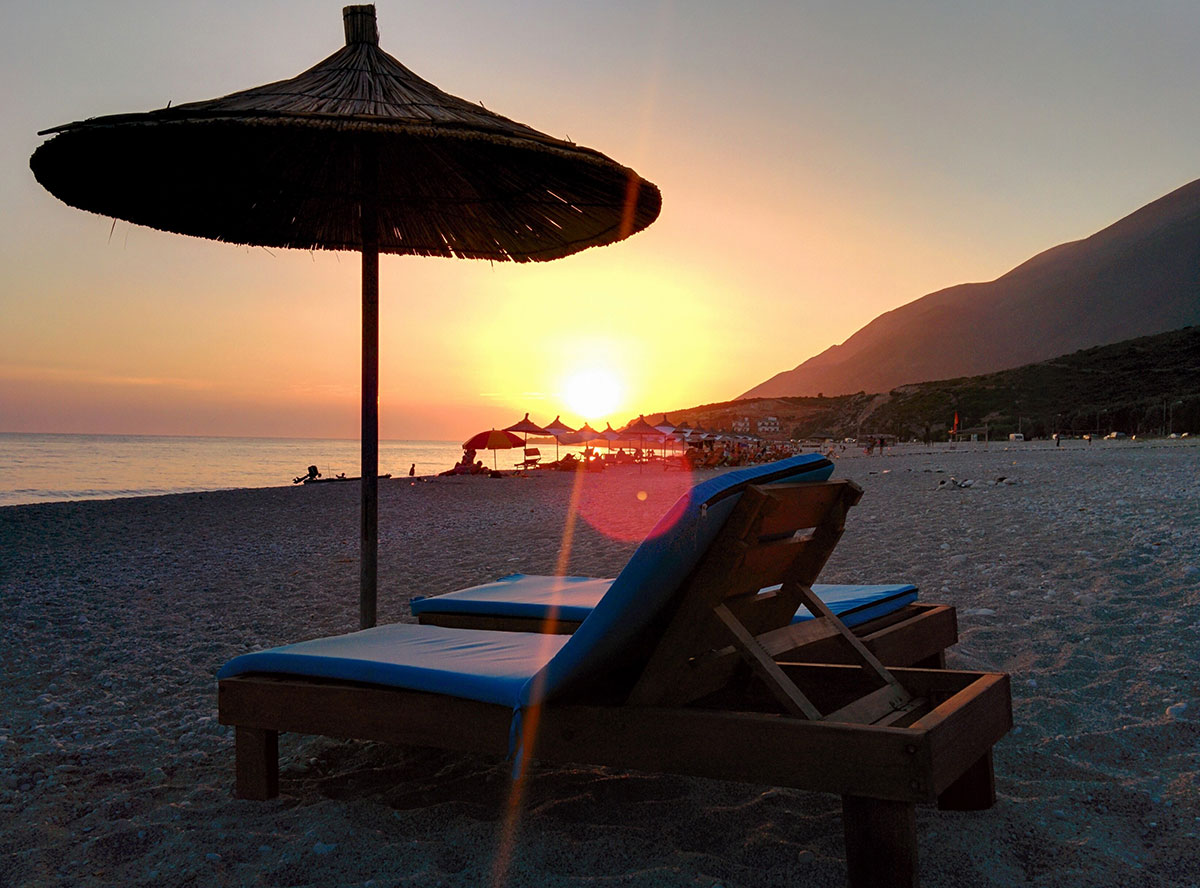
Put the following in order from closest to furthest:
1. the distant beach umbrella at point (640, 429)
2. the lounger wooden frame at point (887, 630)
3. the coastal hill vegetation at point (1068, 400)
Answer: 1. the lounger wooden frame at point (887, 630)
2. the distant beach umbrella at point (640, 429)
3. the coastal hill vegetation at point (1068, 400)

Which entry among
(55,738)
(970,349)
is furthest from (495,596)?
(970,349)

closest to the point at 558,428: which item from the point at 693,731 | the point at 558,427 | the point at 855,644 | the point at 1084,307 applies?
the point at 558,427

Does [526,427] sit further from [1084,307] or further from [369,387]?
[1084,307]

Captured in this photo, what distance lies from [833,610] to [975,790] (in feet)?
2.33

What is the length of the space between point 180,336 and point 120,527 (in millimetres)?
10999

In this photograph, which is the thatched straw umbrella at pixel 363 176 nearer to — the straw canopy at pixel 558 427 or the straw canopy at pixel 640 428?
the straw canopy at pixel 558 427

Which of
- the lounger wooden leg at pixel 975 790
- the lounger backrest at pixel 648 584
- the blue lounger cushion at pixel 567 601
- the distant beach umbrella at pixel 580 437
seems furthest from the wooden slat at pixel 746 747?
the distant beach umbrella at pixel 580 437

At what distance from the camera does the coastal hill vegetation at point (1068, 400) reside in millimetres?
49406

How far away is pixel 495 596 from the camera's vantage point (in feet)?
11.2

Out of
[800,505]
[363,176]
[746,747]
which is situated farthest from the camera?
[363,176]

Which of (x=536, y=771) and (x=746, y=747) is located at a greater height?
(x=746, y=747)

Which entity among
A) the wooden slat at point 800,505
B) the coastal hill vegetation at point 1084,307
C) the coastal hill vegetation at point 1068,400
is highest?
the coastal hill vegetation at point 1084,307

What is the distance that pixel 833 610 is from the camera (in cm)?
263

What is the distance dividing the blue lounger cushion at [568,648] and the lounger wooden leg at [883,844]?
0.60 meters
